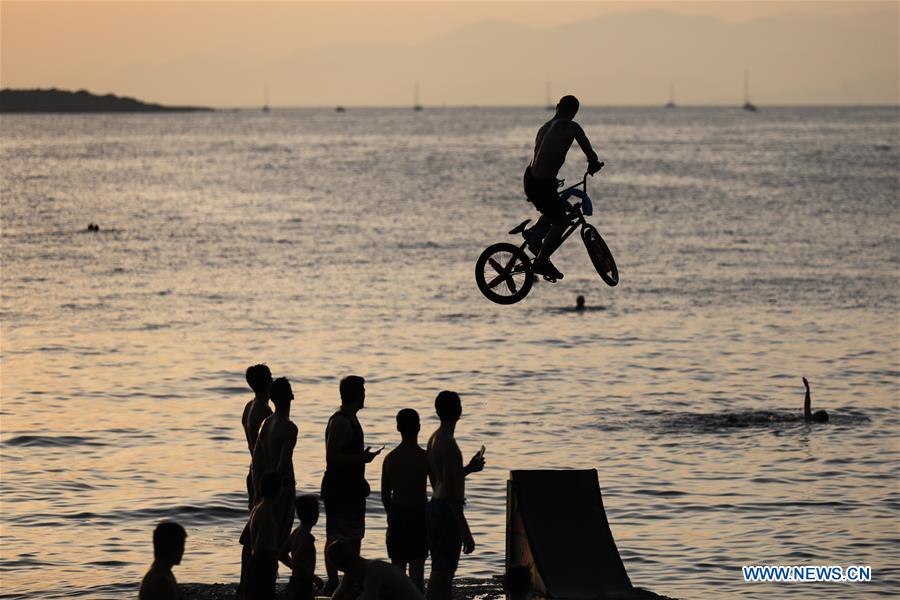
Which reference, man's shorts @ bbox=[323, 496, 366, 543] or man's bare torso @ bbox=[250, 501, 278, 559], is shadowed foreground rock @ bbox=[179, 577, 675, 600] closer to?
man's shorts @ bbox=[323, 496, 366, 543]

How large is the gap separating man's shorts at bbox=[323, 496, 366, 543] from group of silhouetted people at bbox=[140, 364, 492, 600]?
0.03 feet

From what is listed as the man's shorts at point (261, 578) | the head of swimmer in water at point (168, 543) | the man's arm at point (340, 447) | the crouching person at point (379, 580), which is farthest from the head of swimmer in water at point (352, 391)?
the head of swimmer in water at point (168, 543)

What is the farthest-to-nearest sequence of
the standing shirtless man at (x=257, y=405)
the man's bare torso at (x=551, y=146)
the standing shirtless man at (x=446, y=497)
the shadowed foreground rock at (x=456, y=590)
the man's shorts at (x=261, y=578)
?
the shadowed foreground rock at (x=456, y=590), the standing shirtless man at (x=257, y=405), the man's bare torso at (x=551, y=146), the man's shorts at (x=261, y=578), the standing shirtless man at (x=446, y=497)

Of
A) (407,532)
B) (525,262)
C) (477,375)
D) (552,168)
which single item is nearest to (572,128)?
(552,168)

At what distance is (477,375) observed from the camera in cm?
4169

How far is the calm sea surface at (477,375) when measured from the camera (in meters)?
24.8

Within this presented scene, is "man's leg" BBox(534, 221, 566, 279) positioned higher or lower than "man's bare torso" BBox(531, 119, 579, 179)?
lower

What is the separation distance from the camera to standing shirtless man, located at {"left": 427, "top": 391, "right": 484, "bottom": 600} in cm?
1430

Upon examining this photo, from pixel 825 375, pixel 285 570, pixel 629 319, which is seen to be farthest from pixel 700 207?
pixel 285 570

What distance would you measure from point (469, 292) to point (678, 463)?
100 ft

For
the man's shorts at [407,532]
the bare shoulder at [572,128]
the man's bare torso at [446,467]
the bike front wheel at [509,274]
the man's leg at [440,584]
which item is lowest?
the man's leg at [440,584]

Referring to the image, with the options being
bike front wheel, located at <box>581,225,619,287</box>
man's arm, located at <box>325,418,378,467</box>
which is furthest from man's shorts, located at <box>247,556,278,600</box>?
bike front wheel, located at <box>581,225,619,287</box>

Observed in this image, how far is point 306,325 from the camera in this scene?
2023 inches

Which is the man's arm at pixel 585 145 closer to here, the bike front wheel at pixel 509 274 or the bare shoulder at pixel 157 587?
the bike front wheel at pixel 509 274
